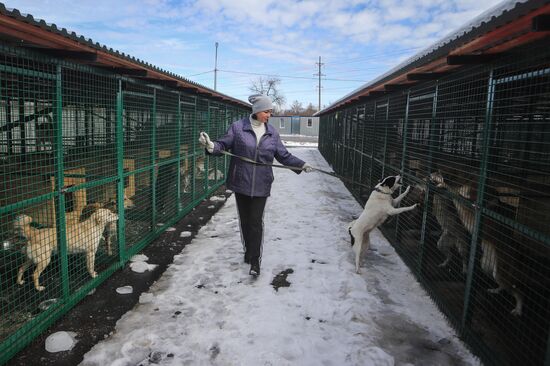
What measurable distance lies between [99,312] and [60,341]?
0.51 meters

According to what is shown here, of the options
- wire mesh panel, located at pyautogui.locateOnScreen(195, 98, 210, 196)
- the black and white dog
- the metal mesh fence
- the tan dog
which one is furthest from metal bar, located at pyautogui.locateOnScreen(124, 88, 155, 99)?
the metal mesh fence

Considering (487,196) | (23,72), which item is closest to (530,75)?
(487,196)

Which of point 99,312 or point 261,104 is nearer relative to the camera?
point 99,312

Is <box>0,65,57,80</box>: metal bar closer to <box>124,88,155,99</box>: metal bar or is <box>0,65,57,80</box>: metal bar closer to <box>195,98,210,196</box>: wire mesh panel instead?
<box>124,88,155,99</box>: metal bar

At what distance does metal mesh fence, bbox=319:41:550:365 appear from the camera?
2.79 m

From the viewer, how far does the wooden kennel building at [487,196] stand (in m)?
2.53

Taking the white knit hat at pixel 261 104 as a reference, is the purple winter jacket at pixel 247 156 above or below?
below

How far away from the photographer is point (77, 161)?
169 inches

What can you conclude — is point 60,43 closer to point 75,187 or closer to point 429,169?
point 75,187

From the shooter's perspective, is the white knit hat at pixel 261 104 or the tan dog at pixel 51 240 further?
the white knit hat at pixel 261 104

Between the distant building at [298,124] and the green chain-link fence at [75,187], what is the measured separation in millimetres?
40627

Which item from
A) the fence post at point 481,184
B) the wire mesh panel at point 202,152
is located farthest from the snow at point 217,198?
the fence post at point 481,184

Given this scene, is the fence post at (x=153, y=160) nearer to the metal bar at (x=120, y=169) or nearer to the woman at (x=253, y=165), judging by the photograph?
the metal bar at (x=120, y=169)

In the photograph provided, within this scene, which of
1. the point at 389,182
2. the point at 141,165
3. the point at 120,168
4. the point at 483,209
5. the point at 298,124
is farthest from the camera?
the point at 298,124
